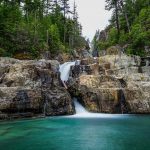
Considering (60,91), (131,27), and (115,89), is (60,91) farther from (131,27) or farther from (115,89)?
(131,27)

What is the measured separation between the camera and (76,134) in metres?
17.3

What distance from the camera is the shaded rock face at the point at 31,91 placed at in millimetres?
23250

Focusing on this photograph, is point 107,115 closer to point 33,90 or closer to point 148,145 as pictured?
point 33,90

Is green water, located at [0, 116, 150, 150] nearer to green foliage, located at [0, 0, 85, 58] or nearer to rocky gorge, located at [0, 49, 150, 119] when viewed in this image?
rocky gorge, located at [0, 49, 150, 119]

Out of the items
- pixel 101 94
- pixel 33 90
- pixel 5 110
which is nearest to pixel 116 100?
pixel 101 94

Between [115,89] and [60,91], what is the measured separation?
508 centimetres

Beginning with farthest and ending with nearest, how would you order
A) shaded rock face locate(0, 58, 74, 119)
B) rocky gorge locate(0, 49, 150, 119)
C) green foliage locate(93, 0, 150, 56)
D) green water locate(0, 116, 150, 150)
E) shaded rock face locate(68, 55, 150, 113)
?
green foliage locate(93, 0, 150, 56) → shaded rock face locate(68, 55, 150, 113) → rocky gorge locate(0, 49, 150, 119) → shaded rock face locate(0, 58, 74, 119) → green water locate(0, 116, 150, 150)

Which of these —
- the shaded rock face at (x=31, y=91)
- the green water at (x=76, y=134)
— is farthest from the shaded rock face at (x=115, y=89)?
the green water at (x=76, y=134)

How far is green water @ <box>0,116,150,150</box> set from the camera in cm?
1406

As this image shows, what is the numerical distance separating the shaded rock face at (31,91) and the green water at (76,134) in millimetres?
1626

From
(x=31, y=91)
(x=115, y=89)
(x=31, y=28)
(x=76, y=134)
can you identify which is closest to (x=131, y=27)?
(x=31, y=28)

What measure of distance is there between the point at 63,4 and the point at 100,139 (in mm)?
46804

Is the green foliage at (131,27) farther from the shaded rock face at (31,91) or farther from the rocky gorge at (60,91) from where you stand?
the shaded rock face at (31,91)

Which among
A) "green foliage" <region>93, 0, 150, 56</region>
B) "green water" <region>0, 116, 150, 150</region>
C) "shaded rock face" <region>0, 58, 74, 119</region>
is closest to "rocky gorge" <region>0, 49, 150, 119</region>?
"shaded rock face" <region>0, 58, 74, 119</region>
